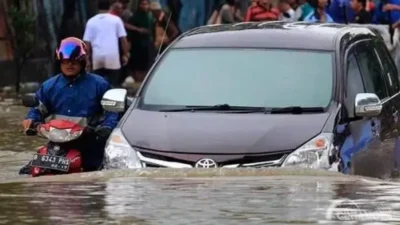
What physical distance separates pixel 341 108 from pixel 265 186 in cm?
175

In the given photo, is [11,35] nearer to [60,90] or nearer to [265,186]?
[60,90]

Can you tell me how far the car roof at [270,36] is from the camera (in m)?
11.9

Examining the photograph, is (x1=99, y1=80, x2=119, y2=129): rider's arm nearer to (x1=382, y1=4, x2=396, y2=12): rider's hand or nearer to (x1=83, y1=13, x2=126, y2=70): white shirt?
(x1=83, y1=13, x2=126, y2=70): white shirt

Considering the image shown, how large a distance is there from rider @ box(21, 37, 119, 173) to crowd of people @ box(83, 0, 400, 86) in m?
5.13

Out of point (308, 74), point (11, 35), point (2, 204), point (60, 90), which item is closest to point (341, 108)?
point (308, 74)

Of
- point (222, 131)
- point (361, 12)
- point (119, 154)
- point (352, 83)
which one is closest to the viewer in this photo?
point (222, 131)

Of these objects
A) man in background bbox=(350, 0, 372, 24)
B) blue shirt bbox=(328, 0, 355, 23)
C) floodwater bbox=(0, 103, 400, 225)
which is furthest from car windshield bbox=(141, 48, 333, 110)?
blue shirt bbox=(328, 0, 355, 23)

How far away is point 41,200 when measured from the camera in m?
9.32

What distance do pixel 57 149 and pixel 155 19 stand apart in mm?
16438

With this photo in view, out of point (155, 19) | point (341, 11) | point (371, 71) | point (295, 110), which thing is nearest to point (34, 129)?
point (295, 110)

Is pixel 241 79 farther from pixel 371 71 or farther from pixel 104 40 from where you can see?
pixel 104 40

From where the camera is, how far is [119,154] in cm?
1076

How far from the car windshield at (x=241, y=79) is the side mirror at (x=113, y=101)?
20 centimetres

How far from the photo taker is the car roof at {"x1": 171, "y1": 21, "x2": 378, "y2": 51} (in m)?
11.9
